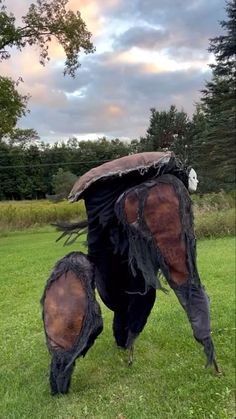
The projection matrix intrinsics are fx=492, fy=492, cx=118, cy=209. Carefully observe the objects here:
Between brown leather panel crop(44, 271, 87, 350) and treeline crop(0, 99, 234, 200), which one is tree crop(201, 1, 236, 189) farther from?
brown leather panel crop(44, 271, 87, 350)

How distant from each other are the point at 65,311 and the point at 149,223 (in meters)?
0.65

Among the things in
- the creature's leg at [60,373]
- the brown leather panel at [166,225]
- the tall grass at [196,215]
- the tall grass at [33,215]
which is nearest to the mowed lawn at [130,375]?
the creature's leg at [60,373]

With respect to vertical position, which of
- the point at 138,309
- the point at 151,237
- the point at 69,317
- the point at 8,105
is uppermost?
the point at 8,105

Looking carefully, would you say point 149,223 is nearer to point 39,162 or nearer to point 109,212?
point 109,212

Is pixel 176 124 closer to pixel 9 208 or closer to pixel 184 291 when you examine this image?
pixel 9 208

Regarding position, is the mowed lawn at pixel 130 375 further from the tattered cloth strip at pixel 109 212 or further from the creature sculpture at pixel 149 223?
the tattered cloth strip at pixel 109 212

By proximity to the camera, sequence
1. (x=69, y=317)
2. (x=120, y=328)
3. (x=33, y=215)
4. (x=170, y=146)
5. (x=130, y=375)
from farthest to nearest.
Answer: (x=170, y=146)
(x=33, y=215)
(x=120, y=328)
(x=130, y=375)
(x=69, y=317)

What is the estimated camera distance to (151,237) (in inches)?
89.8

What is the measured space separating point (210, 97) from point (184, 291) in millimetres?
26547

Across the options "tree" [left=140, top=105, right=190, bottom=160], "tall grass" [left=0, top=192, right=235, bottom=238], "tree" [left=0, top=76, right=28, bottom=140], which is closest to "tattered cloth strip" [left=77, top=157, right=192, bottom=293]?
"tall grass" [left=0, top=192, right=235, bottom=238]

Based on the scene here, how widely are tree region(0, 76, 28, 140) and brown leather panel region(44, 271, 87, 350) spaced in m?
12.5

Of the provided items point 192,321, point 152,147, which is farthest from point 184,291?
point 152,147

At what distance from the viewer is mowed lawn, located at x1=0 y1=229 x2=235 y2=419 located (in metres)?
2.52

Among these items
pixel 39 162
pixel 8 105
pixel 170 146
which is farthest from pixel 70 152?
pixel 8 105
